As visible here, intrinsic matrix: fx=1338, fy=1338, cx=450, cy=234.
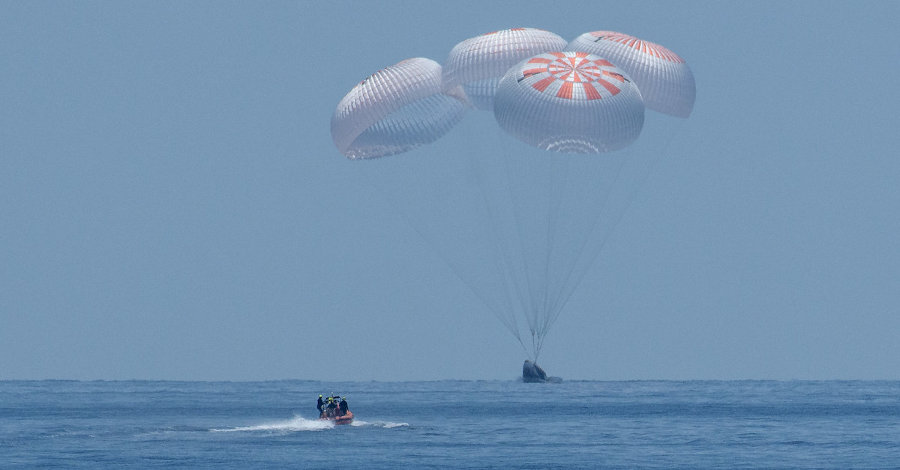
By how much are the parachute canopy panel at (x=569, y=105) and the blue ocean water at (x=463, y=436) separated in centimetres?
951

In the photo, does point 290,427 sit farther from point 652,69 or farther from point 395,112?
point 652,69

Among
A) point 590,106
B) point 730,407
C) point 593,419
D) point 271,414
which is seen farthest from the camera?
point 730,407

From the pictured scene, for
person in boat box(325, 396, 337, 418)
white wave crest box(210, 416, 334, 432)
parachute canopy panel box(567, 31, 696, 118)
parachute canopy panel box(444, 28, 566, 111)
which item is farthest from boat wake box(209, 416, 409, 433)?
parachute canopy panel box(567, 31, 696, 118)

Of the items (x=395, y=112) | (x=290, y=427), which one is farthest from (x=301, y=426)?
(x=395, y=112)

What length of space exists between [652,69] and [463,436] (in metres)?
14.8

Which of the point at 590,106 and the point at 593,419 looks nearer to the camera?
the point at 590,106

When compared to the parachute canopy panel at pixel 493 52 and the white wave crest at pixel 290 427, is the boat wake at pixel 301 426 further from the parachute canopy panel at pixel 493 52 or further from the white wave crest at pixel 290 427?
the parachute canopy panel at pixel 493 52

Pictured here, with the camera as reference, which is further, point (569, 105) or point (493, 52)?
point (493, 52)

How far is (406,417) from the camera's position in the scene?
190 ft

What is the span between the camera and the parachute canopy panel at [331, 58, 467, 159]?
41531mm

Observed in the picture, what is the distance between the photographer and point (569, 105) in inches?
1521

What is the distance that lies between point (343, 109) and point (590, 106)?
827cm

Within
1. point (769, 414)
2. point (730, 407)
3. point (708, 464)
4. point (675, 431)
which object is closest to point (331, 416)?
point (675, 431)

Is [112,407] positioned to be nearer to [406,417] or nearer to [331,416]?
[406,417]
